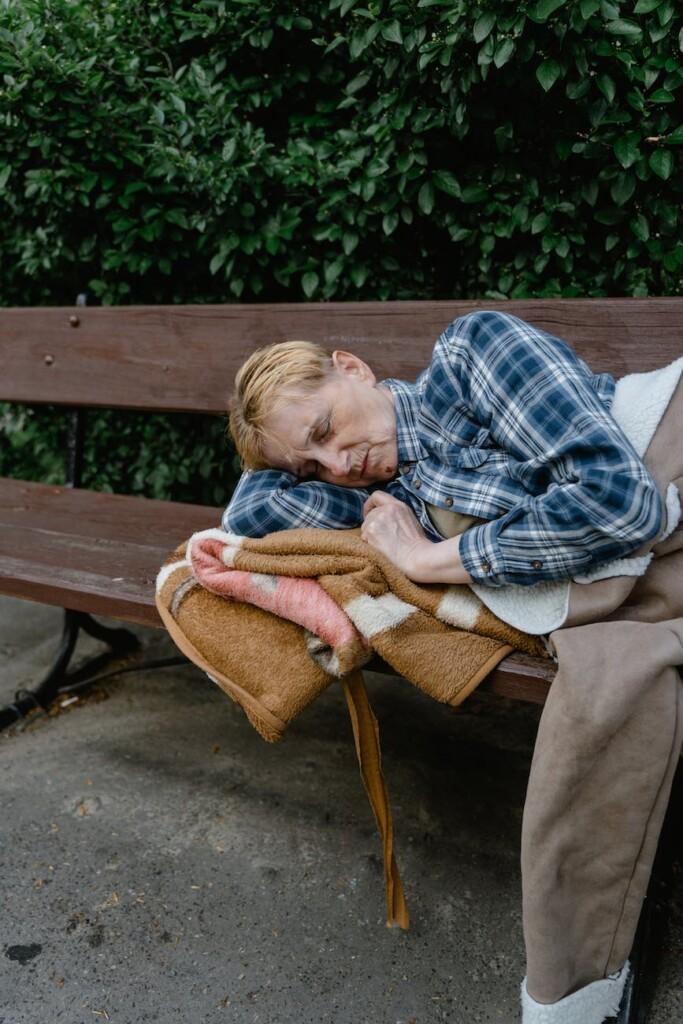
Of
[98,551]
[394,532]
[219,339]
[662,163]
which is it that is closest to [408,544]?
[394,532]

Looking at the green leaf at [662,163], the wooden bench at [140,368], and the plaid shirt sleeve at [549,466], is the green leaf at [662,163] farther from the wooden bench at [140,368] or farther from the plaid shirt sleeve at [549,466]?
the plaid shirt sleeve at [549,466]

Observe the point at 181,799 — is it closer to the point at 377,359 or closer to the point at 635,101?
the point at 377,359

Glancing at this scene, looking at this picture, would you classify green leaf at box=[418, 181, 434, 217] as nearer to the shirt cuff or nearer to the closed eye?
the closed eye

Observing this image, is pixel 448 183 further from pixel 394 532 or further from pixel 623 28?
pixel 394 532

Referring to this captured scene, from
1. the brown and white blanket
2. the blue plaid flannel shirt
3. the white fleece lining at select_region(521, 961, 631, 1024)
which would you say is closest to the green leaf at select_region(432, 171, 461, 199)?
the blue plaid flannel shirt

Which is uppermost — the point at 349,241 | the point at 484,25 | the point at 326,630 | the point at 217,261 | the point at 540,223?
the point at 484,25

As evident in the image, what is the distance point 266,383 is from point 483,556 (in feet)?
2.02

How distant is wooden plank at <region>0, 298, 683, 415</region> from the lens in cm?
229

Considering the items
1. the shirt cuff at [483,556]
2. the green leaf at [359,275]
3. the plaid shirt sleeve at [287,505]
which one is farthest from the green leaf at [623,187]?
the shirt cuff at [483,556]

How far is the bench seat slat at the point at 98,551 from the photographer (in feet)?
5.98

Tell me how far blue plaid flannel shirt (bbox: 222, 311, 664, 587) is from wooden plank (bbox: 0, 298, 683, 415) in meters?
0.44

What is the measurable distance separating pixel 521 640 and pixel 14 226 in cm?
306

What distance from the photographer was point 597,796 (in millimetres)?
1513

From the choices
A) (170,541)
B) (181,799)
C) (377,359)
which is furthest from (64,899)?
(377,359)
